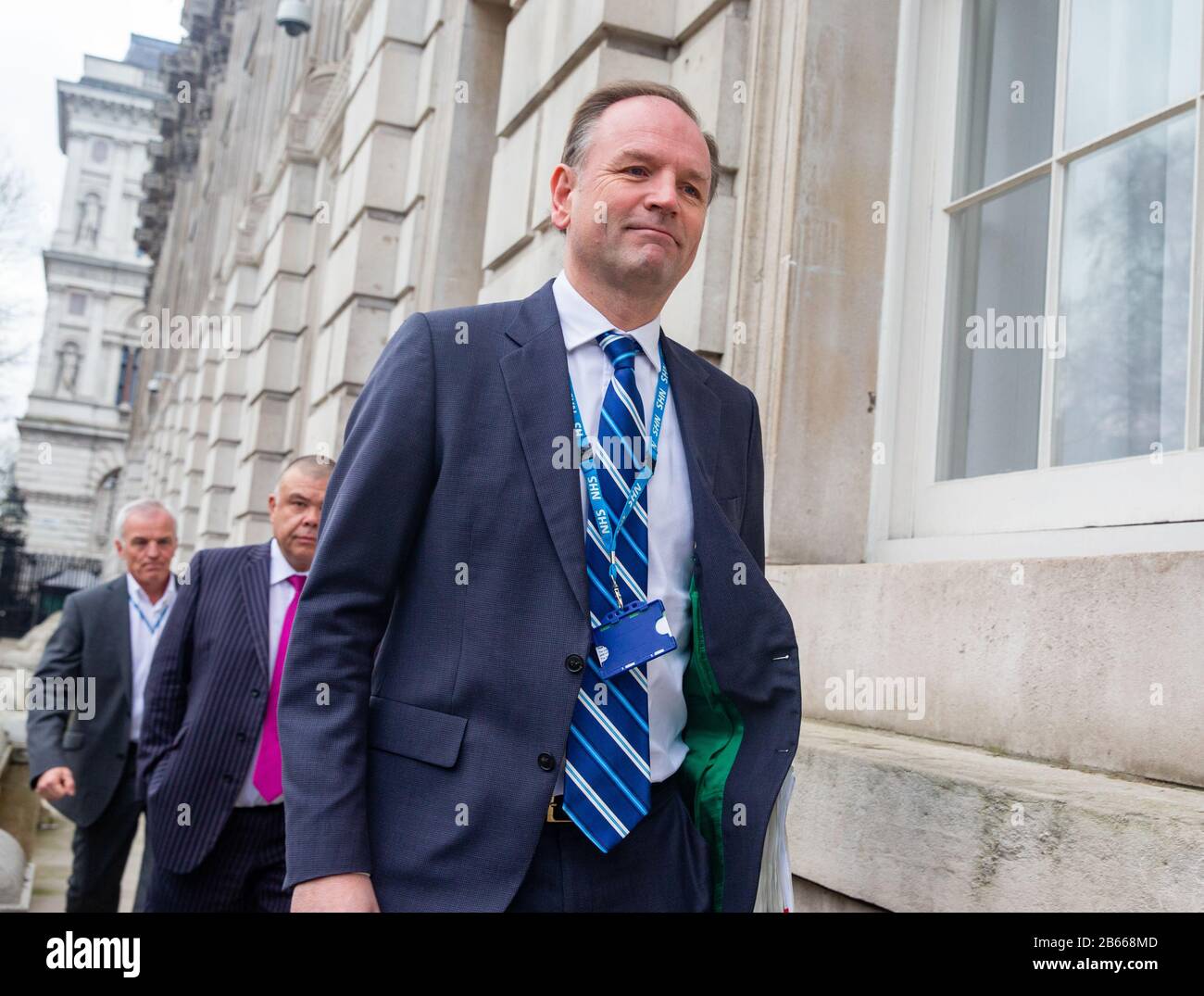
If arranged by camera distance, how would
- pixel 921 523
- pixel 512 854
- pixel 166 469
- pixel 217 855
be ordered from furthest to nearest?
pixel 166 469
pixel 217 855
pixel 921 523
pixel 512 854

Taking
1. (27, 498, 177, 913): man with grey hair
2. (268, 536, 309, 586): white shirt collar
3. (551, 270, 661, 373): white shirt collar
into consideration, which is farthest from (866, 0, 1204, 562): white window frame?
(27, 498, 177, 913): man with grey hair

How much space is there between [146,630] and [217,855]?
210 cm

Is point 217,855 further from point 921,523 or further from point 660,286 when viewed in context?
point 660,286

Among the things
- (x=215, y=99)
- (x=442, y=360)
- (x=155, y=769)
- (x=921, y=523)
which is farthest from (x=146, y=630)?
(x=215, y=99)

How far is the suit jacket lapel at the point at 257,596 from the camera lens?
4301 mm

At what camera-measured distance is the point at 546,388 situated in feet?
6.92

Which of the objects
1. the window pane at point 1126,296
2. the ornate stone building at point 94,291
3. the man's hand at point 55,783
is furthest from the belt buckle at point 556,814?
the ornate stone building at point 94,291

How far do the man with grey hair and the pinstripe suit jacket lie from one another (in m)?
1.19

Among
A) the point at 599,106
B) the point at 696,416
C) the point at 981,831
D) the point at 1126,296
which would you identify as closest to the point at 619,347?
the point at 696,416

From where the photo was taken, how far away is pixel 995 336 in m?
3.40

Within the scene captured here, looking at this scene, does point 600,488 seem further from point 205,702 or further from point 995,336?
point 205,702

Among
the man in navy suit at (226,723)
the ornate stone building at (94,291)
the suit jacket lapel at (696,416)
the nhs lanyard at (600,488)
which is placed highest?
the ornate stone building at (94,291)

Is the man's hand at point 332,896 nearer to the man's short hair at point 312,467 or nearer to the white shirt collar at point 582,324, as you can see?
the white shirt collar at point 582,324

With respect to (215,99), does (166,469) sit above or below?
below
